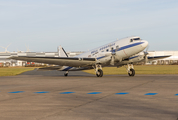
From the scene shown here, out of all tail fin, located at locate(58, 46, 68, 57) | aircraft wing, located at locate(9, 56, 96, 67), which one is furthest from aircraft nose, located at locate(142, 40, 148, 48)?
tail fin, located at locate(58, 46, 68, 57)

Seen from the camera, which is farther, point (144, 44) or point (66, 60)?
point (66, 60)

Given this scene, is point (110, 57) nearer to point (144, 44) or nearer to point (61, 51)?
point (144, 44)

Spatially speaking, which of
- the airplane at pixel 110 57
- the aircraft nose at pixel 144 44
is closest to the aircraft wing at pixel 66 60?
the airplane at pixel 110 57

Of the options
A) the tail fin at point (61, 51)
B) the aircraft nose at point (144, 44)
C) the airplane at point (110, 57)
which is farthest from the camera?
the tail fin at point (61, 51)

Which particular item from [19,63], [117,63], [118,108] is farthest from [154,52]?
[118,108]

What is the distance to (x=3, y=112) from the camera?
9086 mm

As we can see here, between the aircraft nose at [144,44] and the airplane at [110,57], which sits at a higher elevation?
the aircraft nose at [144,44]

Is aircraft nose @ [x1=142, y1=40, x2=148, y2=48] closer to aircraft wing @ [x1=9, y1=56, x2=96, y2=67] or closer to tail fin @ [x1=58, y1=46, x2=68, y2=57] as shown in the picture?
aircraft wing @ [x1=9, y1=56, x2=96, y2=67]

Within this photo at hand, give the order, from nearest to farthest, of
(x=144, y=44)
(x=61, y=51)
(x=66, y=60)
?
(x=144, y=44) → (x=66, y=60) → (x=61, y=51)

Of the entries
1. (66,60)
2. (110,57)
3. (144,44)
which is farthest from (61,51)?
(144,44)

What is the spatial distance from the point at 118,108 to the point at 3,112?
4810 millimetres

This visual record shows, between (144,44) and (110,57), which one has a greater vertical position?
(144,44)

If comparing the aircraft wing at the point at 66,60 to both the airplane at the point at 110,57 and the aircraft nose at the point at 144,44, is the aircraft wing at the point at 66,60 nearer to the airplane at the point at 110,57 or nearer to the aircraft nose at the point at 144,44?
the airplane at the point at 110,57

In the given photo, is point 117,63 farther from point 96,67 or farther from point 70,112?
point 70,112
